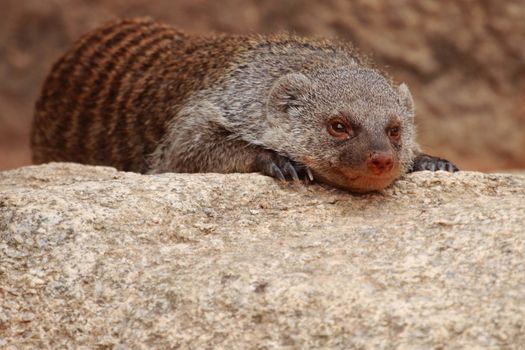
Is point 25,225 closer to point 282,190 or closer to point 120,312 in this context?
point 120,312

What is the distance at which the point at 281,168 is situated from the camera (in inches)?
174

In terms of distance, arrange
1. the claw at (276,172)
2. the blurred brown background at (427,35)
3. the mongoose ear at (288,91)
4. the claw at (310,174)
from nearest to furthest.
A: the claw at (276,172), the claw at (310,174), the mongoose ear at (288,91), the blurred brown background at (427,35)

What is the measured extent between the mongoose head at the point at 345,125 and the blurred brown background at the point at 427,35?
407 centimetres

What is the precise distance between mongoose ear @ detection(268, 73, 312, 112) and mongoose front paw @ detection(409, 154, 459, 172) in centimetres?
66

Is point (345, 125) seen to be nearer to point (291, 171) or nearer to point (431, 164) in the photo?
point (291, 171)

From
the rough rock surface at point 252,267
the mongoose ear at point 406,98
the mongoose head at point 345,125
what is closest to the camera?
the rough rock surface at point 252,267

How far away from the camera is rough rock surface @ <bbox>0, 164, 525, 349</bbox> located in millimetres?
3166

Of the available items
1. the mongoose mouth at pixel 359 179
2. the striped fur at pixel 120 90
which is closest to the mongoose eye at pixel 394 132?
the mongoose mouth at pixel 359 179

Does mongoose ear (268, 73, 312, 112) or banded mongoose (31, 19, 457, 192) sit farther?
mongoose ear (268, 73, 312, 112)

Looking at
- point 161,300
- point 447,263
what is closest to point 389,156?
point 447,263

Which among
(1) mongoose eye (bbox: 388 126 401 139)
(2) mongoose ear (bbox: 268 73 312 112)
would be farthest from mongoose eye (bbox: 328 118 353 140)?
(2) mongoose ear (bbox: 268 73 312 112)

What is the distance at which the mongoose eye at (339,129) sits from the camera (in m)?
4.43

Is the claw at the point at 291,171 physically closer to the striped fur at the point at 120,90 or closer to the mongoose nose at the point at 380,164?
the mongoose nose at the point at 380,164

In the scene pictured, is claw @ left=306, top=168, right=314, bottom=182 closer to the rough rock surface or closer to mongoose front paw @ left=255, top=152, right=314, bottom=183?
mongoose front paw @ left=255, top=152, right=314, bottom=183
